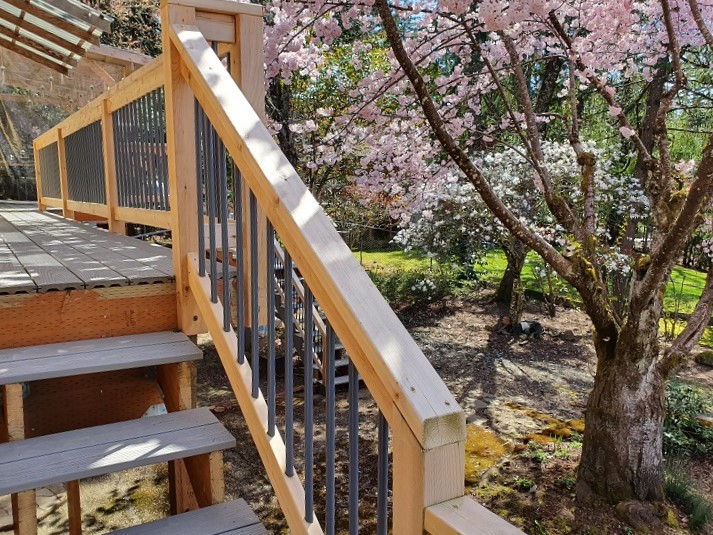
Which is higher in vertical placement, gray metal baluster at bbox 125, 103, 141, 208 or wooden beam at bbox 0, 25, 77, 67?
wooden beam at bbox 0, 25, 77, 67

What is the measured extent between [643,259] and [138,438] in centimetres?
300

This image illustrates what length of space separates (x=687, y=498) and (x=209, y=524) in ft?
12.1

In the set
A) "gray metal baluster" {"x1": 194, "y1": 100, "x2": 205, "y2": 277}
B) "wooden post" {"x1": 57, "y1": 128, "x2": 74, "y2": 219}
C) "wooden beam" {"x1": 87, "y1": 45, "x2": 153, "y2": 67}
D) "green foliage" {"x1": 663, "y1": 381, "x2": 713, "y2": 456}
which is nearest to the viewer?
"gray metal baluster" {"x1": 194, "y1": 100, "x2": 205, "y2": 277}

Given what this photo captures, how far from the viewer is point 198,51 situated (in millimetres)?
1718

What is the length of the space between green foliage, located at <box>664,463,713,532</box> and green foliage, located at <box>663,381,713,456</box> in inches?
16.2

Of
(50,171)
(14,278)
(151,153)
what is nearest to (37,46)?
(50,171)

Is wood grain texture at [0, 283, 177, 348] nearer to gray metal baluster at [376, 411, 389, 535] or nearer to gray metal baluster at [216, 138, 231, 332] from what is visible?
gray metal baluster at [216, 138, 231, 332]

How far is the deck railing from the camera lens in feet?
2.97

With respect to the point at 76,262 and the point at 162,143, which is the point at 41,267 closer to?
the point at 76,262

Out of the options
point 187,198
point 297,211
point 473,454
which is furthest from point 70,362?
point 473,454

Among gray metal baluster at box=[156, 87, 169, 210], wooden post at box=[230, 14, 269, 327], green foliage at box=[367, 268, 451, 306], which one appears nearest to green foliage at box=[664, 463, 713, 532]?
wooden post at box=[230, 14, 269, 327]

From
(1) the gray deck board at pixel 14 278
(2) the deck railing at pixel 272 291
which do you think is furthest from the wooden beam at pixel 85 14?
(1) the gray deck board at pixel 14 278

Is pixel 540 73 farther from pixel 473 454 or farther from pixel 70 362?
pixel 70 362

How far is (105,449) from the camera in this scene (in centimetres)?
164
